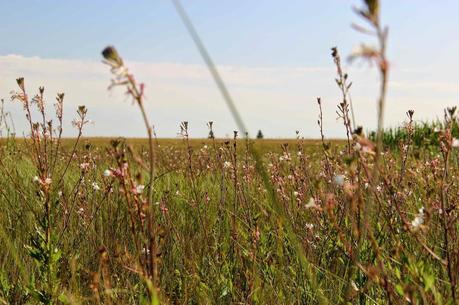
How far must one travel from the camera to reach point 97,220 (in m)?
5.59

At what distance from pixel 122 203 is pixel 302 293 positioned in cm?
267

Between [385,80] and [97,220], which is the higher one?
[385,80]

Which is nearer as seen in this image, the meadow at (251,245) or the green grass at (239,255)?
the meadow at (251,245)

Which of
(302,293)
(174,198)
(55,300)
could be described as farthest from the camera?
(174,198)

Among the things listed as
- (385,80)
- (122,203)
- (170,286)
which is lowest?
(170,286)

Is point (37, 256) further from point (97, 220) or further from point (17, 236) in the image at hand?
point (97, 220)

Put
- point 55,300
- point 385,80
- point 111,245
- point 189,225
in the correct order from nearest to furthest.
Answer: point 385,80, point 55,300, point 111,245, point 189,225

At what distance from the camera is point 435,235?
4.41 m

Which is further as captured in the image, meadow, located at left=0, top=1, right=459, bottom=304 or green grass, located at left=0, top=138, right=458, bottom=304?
green grass, located at left=0, top=138, right=458, bottom=304

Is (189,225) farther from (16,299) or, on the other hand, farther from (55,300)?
(55,300)

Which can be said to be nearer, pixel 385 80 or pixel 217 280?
pixel 385 80

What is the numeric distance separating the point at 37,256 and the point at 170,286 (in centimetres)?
111

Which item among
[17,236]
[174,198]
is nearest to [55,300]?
[17,236]

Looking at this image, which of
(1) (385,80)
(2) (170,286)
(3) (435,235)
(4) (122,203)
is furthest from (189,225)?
(1) (385,80)
